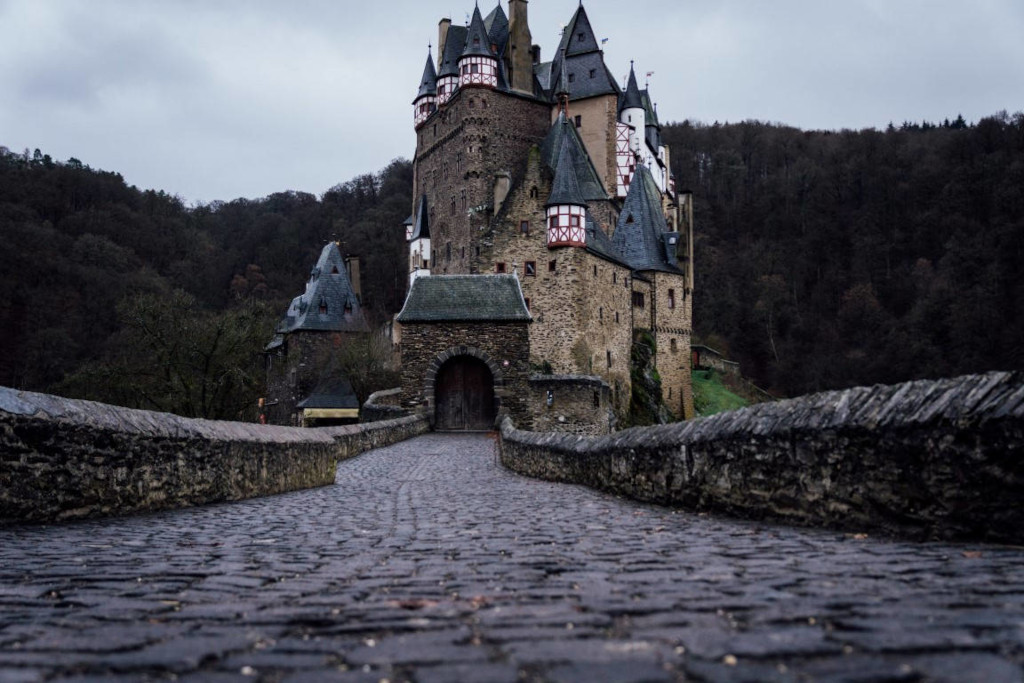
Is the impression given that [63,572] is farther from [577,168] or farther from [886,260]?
[886,260]

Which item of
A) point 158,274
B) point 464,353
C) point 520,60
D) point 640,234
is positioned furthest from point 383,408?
point 158,274

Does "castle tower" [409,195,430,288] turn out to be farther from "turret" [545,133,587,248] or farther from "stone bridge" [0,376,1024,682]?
"stone bridge" [0,376,1024,682]

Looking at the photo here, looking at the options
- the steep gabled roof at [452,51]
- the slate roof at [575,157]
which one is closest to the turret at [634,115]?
the slate roof at [575,157]

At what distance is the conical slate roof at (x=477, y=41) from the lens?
5381 cm

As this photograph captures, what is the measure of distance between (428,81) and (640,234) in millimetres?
20896

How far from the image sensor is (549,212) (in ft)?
144

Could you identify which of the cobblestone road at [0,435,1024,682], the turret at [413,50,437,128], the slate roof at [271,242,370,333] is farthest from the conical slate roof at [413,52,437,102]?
the cobblestone road at [0,435,1024,682]

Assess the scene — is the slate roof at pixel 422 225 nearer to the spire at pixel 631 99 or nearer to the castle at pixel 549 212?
the castle at pixel 549 212

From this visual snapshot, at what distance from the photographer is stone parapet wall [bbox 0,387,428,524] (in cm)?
657

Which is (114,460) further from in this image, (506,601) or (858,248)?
(858,248)

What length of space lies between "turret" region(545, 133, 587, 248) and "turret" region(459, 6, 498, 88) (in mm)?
13210

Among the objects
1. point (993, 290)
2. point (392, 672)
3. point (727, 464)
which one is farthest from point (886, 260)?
point (392, 672)

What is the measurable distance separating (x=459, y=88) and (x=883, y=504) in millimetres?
52131

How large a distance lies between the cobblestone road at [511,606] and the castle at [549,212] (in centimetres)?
2635
